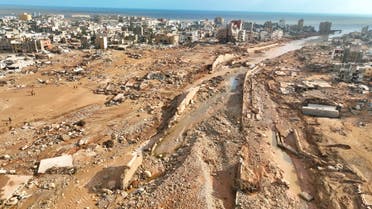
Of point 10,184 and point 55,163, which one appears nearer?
point 10,184

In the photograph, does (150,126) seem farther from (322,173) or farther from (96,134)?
(322,173)

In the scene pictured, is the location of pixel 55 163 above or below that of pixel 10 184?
above

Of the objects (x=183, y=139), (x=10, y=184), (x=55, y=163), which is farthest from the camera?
(x=183, y=139)

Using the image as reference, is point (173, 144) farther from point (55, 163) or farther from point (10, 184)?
point (10, 184)

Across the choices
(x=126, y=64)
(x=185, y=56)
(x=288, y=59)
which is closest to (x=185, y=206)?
(x=126, y=64)

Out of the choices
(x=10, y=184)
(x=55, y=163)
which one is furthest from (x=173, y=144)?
(x=10, y=184)

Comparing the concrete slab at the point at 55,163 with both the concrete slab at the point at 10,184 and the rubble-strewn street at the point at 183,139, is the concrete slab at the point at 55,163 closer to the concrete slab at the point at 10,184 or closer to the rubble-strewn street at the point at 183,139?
the rubble-strewn street at the point at 183,139
